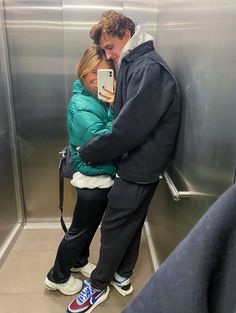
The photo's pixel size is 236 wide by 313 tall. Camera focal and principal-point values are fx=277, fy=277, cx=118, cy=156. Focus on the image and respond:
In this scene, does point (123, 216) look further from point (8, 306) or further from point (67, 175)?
point (8, 306)

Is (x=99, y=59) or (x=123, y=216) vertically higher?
(x=99, y=59)

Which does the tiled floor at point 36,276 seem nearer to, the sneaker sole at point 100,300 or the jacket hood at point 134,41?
the sneaker sole at point 100,300

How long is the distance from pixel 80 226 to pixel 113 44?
3.00ft

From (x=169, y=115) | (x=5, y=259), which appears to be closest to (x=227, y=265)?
(x=169, y=115)

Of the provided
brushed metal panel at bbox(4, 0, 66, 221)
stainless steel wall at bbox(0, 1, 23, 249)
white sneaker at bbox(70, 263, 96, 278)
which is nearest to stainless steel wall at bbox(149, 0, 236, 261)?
white sneaker at bbox(70, 263, 96, 278)

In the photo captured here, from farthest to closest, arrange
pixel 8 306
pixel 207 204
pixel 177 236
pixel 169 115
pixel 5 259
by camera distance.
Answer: pixel 5 259, pixel 8 306, pixel 177 236, pixel 169 115, pixel 207 204

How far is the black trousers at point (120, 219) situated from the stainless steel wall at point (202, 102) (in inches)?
6.4

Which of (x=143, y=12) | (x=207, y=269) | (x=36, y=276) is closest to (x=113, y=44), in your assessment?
(x=143, y=12)

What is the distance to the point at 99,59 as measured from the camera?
1.30 metres

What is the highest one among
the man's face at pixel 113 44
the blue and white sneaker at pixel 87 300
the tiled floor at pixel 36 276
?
the man's face at pixel 113 44

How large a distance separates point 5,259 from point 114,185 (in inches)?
41.2

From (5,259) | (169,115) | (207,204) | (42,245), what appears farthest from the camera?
(42,245)

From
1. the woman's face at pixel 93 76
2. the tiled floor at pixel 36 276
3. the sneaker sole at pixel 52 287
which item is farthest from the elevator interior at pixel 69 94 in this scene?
the sneaker sole at pixel 52 287

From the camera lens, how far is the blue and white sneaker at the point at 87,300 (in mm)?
A: 1455
